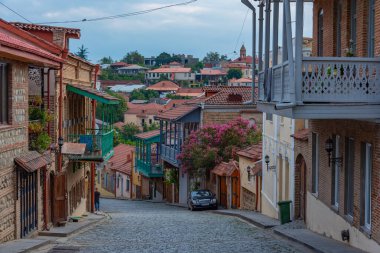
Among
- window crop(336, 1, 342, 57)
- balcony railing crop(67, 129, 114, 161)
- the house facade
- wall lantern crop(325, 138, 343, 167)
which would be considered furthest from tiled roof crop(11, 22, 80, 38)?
wall lantern crop(325, 138, 343, 167)

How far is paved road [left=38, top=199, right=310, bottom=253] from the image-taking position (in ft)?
59.6

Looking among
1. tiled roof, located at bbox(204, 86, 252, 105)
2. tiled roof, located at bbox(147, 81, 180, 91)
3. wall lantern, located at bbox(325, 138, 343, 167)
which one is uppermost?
tiled roof, located at bbox(147, 81, 180, 91)

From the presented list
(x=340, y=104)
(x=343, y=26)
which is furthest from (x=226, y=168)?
(x=340, y=104)

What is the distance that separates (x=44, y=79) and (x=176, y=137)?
24020 millimetres

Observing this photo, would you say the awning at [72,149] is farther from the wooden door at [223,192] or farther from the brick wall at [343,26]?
the wooden door at [223,192]

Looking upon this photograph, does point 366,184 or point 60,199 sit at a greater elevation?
point 366,184

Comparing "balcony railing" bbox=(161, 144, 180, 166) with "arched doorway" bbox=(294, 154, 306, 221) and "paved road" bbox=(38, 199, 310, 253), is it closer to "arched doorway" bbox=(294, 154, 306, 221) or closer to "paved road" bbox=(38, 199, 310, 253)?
"paved road" bbox=(38, 199, 310, 253)

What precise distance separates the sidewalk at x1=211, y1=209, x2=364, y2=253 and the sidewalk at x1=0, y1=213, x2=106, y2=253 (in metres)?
6.14

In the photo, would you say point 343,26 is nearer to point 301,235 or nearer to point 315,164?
point 315,164

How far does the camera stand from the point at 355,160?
16188mm

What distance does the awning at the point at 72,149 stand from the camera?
24.8m

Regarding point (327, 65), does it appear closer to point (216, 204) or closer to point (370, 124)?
point (370, 124)

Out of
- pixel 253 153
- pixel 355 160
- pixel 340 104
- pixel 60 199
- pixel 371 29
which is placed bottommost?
pixel 60 199

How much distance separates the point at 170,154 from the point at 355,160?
101 ft
